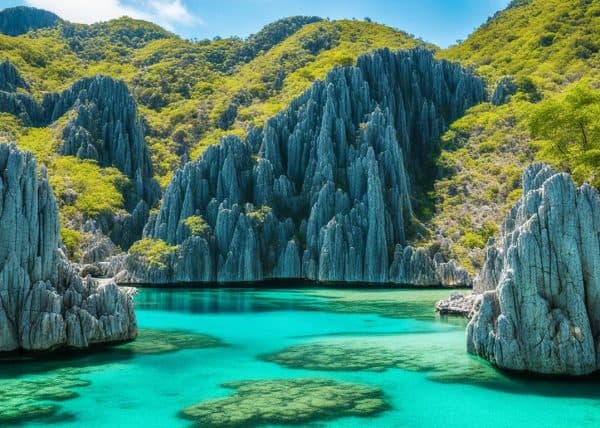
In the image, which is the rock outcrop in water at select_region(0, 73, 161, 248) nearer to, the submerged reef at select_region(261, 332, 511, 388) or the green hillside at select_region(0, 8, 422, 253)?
the green hillside at select_region(0, 8, 422, 253)

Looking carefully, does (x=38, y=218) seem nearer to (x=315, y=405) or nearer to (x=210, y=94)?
(x=315, y=405)

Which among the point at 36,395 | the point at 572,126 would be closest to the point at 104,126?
the point at 572,126

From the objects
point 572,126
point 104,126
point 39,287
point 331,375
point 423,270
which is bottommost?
point 331,375

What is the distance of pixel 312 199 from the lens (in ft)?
298

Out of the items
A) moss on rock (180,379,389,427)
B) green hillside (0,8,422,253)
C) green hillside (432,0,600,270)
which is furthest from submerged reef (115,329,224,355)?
green hillside (0,8,422,253)

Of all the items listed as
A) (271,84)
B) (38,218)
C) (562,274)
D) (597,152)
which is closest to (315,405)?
(562,274)

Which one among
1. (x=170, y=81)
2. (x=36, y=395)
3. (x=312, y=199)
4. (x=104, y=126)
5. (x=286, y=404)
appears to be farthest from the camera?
(x=170, y=81)

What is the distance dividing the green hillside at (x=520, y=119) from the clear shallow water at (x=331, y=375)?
2200 centimetres

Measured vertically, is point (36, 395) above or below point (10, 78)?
below

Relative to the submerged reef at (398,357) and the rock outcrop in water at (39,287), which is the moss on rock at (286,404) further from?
the rock outcrop in water at (39,287)

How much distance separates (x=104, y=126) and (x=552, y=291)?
4066 inches

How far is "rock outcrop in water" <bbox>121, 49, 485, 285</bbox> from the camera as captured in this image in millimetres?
81750

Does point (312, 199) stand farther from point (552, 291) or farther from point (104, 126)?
point (552, 291)

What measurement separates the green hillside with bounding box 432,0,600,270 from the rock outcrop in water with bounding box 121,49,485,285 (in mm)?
7199
